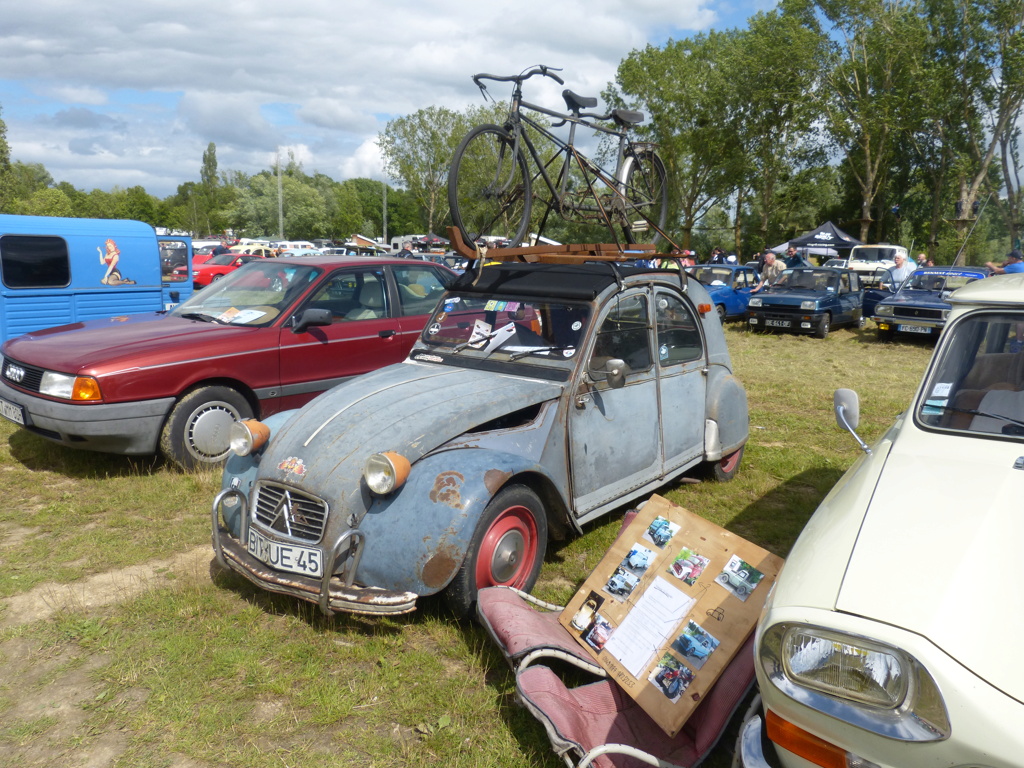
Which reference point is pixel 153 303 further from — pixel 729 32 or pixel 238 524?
pixel 729 32

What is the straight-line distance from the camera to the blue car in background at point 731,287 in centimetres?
1844

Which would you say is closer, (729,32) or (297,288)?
(297,288)

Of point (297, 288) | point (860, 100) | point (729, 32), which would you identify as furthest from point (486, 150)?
point (729, 32)

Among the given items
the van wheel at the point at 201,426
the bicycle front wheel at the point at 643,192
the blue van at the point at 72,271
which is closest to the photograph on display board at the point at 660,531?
the bicycle front wheel at the point at 643,192

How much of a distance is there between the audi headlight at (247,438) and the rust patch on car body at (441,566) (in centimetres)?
139

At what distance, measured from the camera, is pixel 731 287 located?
62.8ft

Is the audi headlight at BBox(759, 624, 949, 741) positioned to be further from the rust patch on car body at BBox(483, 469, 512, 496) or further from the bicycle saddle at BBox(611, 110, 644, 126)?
the bicycle saddle at BBox(611, 110, 644, 126)

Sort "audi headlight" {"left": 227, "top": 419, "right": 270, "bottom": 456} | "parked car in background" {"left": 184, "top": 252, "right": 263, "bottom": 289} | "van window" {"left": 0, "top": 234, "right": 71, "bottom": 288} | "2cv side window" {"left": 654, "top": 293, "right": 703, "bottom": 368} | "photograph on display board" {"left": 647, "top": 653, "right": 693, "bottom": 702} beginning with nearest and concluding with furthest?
"photograph on display board" {"left": 647, "top": 653, "right": 693, "bottom": 702} → "audi headlight" {"left": 227, "top": 419, "right": 270, "bottom": 456} → "2cv side window" {"left": 654, "top": 293, "right": 703, "bottom": 368} → "van window" {"left": 0, "top": 234, "right": 71, "bottom": 288} → "parked car in background" {"left": 184, "top": 252, "right": 263, "bottom": 289}

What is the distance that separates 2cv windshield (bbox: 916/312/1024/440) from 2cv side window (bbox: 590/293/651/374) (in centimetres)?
189

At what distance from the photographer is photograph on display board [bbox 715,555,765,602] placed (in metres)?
3.13

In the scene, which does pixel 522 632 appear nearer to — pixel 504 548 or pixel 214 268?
pixel 504 548

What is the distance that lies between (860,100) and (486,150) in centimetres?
3300

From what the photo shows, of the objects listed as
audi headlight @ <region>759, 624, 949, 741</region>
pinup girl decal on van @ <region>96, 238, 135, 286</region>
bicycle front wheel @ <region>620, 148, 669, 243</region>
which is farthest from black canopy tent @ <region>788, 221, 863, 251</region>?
audi headlight @ <region>759, 624, 949, 741</region>

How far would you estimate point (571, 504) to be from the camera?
13.9ft
